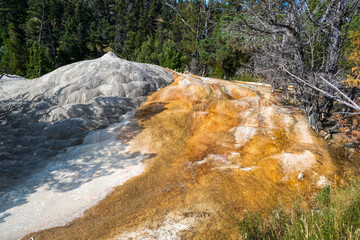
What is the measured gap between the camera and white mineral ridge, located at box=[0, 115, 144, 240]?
4.39 meters

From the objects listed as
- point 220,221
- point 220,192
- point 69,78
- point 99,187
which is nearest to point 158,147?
point 99,187

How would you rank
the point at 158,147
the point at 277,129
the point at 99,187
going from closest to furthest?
the point at 99,187 → the point at 158,147 → the point at 277,129

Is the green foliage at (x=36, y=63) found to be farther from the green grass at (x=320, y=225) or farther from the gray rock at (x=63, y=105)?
the green grass at (x=320, y=225)

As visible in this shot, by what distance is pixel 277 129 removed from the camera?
7723 millimetres

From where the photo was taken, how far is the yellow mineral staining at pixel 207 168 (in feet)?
13.1

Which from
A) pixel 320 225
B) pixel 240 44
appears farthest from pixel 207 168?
pixel 240 44

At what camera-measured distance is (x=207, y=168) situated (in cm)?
594

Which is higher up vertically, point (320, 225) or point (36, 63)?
point (36, 63)

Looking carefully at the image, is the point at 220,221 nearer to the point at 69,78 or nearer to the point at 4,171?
the point at 4,171

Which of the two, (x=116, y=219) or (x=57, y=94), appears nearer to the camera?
(x=116, y=219)

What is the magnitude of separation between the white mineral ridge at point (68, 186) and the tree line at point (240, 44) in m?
5.51

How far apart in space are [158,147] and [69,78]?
715cm

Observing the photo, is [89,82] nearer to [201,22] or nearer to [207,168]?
[207,168]

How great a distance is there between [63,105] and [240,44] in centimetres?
1524
